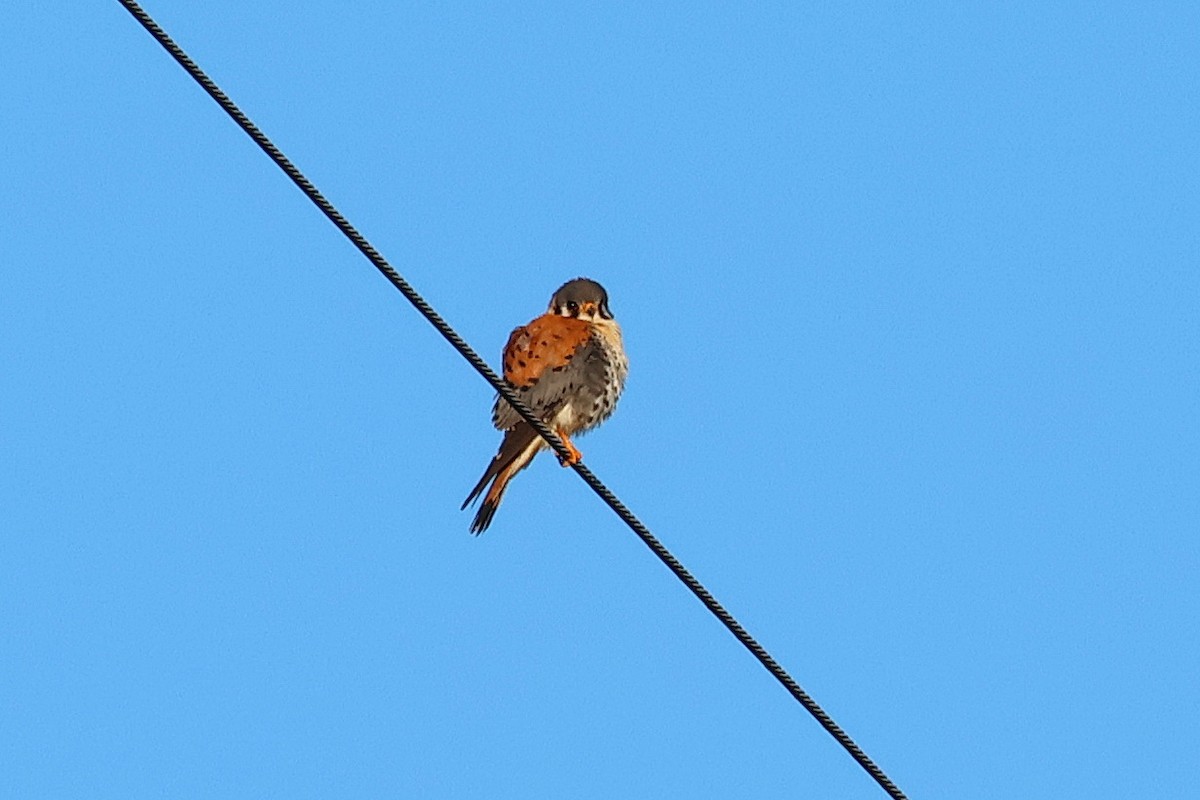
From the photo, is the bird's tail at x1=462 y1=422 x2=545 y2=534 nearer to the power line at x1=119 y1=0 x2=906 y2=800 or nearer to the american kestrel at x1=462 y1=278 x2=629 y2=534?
the american kestrel at x1=462 y1=278 x2=629 y2=534

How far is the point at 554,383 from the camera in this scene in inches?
347

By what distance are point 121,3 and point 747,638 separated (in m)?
2.18

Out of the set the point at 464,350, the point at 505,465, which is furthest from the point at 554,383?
the point at 464,350

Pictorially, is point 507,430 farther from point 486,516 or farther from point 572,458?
point 572,458

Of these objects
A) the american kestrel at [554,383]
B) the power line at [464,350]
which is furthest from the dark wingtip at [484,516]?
the power line at [464,350]

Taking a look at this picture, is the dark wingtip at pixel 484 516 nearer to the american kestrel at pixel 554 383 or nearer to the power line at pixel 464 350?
the american kestrel at pixel 554 383

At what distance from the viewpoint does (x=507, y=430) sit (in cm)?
865

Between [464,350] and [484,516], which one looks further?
[484,516]

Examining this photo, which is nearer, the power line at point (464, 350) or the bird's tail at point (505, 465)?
the power line at point (464, 350)

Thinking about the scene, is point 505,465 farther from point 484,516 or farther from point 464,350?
point 464,350

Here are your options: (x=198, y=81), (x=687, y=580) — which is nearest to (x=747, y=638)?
(x=687, y=580)

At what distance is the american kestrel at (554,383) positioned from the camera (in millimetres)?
8562

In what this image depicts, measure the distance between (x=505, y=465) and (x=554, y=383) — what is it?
48cm

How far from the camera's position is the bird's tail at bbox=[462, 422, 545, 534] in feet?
27.9
